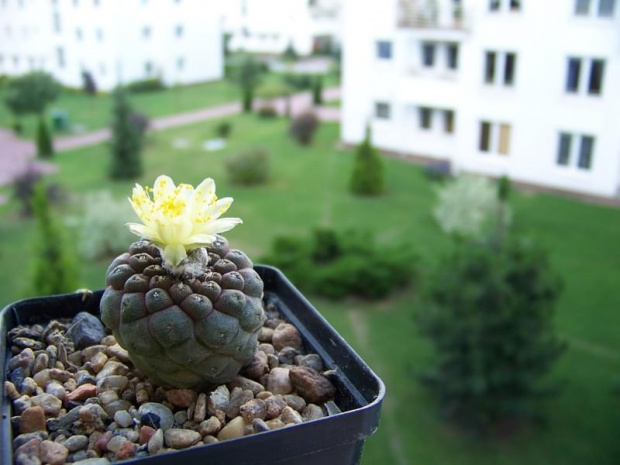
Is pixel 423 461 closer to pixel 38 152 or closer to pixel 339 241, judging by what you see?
pixel 339 241

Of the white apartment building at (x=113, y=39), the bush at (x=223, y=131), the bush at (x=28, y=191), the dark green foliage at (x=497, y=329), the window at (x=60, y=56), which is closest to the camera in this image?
the dark green foliage at (x=497, y=329)

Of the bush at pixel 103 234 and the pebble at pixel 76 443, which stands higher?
the pebble at pixel 76 443

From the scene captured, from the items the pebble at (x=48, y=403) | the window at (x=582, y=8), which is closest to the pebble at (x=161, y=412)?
the pebble at (x=48, y=403)

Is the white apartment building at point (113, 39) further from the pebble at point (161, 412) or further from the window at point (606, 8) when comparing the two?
the pebble at point (161, 412)

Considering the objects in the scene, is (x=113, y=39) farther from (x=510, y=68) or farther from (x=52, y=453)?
(x=52, y=453)

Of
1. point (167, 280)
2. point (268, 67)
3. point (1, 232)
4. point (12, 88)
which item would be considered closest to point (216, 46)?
point (268, 67)

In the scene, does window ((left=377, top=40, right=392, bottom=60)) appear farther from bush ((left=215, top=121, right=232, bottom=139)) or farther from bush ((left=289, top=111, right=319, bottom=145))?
bush ((left=215, top=121, right=232, bottom=139))

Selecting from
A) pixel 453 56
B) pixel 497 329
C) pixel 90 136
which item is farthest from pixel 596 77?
pixel 90 136
